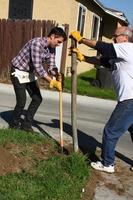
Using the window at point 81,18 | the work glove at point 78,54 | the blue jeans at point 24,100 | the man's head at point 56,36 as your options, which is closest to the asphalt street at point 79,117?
the blue jeans at point 24,100

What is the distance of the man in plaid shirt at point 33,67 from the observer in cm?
734

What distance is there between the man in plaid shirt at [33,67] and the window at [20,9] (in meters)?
12.0

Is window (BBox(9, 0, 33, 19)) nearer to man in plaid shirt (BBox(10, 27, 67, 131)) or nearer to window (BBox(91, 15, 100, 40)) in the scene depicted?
window (BBox(91, 15, 100, 40))

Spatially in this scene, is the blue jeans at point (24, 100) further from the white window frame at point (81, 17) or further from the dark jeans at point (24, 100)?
the white window frame at point (81, 17)

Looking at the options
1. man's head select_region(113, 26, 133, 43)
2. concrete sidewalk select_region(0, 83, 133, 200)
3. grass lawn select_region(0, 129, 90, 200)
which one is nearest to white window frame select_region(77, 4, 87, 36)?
grass lawn select_region(0, 129, 90, 200)

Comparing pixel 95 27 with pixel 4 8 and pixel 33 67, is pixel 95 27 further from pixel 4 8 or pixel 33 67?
pixel 33 67

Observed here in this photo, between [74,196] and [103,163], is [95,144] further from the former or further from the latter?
[74,196]

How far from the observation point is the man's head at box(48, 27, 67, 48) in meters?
7.31

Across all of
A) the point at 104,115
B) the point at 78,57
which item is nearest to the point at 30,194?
the point at 78,57

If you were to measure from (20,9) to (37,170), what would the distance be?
48.4 ft

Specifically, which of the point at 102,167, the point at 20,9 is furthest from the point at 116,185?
the point at 20,9

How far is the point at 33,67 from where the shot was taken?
7.77 m

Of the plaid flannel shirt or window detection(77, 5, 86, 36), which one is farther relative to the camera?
window detection(77, 5, 86, 36)

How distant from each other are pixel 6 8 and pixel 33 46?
13.1 meters
